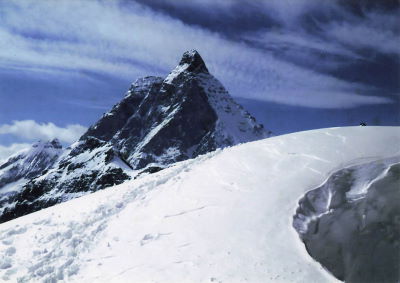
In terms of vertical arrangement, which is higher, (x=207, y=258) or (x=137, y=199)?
(x=207, y=258)

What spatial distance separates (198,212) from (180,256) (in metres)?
2.15

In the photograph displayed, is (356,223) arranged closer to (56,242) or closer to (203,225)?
(203,225)

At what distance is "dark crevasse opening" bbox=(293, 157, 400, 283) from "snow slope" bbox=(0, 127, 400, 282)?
367 millimetres

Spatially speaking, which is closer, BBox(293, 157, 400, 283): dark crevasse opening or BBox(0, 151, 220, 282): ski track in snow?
BBox(293, 157, 400, 283): dark crevasse opening

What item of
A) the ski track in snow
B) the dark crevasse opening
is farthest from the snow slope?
the dark crevasse opening

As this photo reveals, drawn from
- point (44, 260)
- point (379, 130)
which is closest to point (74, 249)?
point (44, 260)

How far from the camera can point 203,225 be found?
34.2 feet

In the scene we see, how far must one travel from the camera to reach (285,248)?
900 cm

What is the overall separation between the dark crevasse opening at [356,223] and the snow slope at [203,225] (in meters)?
0.37

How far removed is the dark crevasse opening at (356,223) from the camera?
8633mm

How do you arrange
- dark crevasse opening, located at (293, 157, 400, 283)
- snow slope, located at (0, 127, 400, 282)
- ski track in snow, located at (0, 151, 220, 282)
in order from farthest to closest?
ski track in snow, located at (0, 151, 220, 282) → snow slope, located at (0, 127, 400, 282) → dark crevasse opening, located at (293, 157, 400, 283)

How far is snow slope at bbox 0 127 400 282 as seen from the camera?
878 cm

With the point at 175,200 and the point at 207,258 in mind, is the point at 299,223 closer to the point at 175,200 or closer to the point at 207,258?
the point at 207,258

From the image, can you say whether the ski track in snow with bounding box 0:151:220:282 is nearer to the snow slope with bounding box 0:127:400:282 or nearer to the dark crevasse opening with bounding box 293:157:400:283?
the snow slope with bounding box 0:127:400:282
